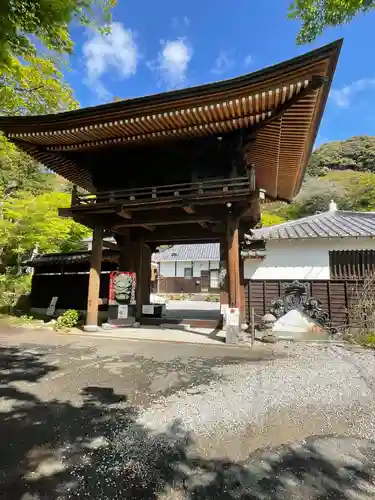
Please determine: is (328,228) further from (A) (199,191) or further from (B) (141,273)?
(B) (141,273)

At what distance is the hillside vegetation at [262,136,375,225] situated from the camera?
117 ft

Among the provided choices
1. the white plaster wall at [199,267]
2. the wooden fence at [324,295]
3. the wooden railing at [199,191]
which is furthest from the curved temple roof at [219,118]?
the white plaster wall at [199,267]

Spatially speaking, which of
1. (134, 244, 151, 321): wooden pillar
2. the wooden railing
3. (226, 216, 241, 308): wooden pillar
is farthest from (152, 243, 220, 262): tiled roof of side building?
(226, 216, 241, 308): wooden pillar

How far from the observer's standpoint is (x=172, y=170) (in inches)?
408

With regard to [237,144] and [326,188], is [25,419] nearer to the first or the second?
[237,144]

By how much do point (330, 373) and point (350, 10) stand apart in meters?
5.92

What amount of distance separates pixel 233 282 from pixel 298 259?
3.63 metres

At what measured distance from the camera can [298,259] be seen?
11.0m

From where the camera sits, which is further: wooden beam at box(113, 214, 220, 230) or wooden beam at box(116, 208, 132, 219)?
wooden beam at box(116, 208, 132, 219)

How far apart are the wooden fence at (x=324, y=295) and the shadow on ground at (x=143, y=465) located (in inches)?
305

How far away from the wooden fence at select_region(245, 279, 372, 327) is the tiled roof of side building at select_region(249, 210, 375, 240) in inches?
65.0

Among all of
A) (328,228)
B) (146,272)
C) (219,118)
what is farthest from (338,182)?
(219,118)

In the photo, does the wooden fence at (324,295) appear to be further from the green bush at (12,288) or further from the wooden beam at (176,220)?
the green bush at (12,288)

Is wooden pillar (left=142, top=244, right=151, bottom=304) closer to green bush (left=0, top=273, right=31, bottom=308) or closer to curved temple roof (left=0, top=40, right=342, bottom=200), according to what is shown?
curved temple roof (left=0, top=40, right=342, bottom=200)
